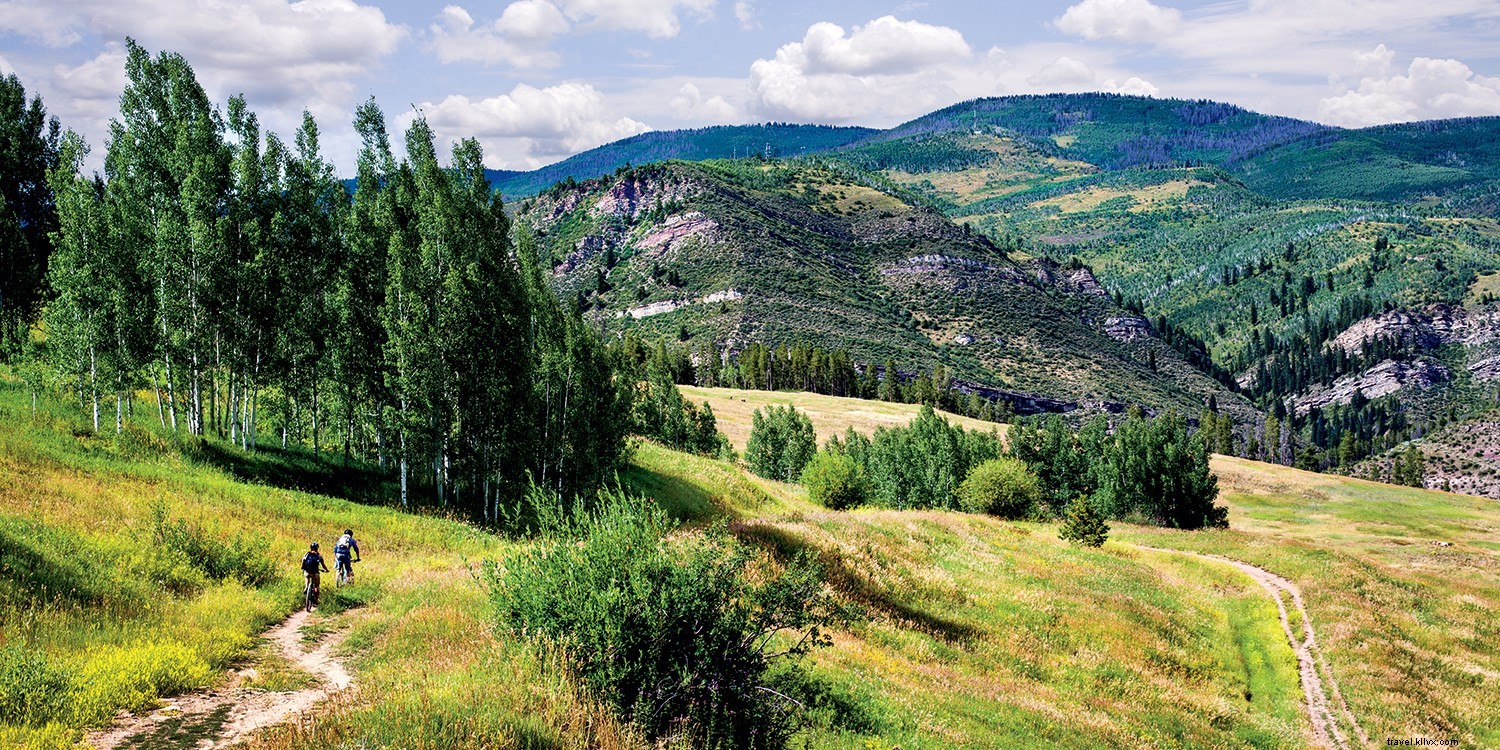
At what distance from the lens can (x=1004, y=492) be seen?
225ft

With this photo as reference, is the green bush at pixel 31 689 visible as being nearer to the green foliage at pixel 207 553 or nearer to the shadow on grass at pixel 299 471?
the green foliage at pixel 207 553

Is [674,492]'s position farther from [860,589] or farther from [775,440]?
[775,440]

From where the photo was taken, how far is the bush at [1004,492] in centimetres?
6862

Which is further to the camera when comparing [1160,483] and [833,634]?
[1160,483]

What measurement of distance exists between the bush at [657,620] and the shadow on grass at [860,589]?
401 inches

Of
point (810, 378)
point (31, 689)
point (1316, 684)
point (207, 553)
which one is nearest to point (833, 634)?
point (31, 689)

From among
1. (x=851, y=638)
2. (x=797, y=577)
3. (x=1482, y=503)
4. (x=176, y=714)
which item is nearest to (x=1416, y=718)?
(x=851, y=638)

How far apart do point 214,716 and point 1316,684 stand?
2987cm

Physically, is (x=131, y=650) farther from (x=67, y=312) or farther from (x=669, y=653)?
(x=67, y=312)

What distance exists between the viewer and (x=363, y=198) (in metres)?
35.2

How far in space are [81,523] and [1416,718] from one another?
3712 centimetres

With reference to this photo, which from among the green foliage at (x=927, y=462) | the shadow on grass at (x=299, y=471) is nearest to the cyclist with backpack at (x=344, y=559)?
the shadow on grass at (x=299, y=471)

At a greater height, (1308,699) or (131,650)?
(131,650)

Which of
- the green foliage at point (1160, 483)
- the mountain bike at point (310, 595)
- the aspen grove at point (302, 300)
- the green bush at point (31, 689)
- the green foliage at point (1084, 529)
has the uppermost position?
the aspen grove at point (302, 300)
